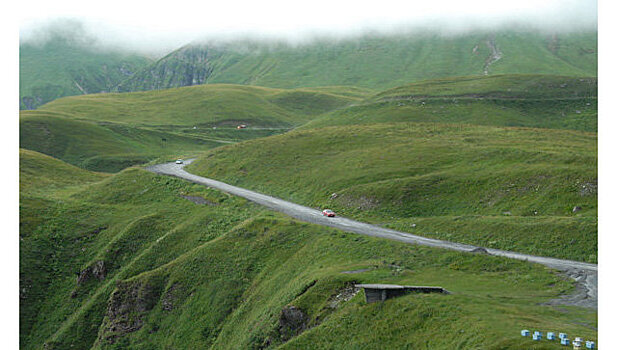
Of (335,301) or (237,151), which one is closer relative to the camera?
(335,301)

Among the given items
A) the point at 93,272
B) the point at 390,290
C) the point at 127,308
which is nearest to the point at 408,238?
the point at 390,290

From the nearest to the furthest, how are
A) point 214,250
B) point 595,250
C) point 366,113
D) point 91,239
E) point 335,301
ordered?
point 335,301
point 595,250
point 214,250
point 91,239
point 366,113

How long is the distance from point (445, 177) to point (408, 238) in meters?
25.6

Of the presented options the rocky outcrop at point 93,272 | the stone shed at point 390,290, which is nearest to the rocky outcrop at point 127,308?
the rocky outcrop at point 93,272

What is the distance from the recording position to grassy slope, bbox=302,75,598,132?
15712cm

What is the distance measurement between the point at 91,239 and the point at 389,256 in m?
56.4

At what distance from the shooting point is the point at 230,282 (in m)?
61.7

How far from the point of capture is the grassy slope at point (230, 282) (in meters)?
36.4

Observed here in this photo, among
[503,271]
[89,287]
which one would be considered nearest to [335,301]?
[503,271]

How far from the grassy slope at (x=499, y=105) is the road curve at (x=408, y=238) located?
275 ft

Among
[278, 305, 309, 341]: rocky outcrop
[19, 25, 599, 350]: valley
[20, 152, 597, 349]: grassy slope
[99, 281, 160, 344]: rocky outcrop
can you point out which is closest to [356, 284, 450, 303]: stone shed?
[19, 25, 599, 350]: valley

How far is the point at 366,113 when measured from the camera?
609 feet

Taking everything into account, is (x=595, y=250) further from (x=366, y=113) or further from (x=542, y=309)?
(x=366, y=113)

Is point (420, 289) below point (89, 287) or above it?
above
